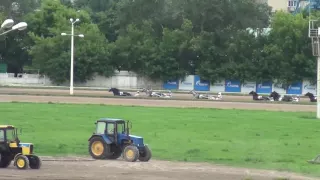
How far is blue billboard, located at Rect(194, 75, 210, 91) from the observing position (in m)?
106

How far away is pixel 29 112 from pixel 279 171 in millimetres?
27565

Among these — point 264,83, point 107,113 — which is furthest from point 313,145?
point 264,83

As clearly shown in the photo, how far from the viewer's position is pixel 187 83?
10762 cm

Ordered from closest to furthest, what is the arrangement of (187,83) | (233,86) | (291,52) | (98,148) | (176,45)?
(98,148)
(291,52)
(233,86)
(187,83)
(176,45)

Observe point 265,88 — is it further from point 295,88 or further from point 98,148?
point 98,148

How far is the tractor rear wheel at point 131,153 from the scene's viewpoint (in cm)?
2578

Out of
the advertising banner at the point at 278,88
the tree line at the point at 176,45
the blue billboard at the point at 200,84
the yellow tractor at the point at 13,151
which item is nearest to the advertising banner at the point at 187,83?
the blue billboard at the point at 200,84

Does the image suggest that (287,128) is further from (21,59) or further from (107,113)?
(21,59)

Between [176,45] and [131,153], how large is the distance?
83.4 meters

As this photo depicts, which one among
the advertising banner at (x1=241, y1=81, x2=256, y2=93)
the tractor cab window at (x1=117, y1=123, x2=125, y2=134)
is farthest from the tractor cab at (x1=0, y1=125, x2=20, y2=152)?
the advertising banner at (x1=241, y1=81, x2=256, y2=93)

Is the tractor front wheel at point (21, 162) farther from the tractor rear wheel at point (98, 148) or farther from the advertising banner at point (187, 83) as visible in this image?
the advertising banner at point (187, 83)

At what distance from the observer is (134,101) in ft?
226

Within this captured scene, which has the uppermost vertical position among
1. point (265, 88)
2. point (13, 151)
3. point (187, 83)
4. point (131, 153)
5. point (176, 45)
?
point (176, 45)

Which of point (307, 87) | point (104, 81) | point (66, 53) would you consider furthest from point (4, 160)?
point (307, 87)
